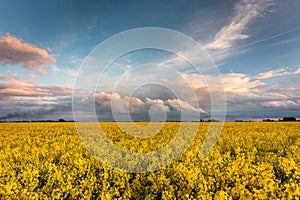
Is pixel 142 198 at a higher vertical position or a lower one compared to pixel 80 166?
lower

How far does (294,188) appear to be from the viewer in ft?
17.4

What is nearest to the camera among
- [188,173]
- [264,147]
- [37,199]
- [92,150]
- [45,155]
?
[37,199]

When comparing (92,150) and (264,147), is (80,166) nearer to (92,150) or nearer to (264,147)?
(92,150)

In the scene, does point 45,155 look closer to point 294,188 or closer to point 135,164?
point 135,164

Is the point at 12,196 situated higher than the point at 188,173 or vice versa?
the point at 188,173

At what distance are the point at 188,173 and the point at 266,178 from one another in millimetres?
1985

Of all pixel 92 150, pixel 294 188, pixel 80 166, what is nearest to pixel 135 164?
pixel 80 166

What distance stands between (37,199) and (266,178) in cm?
552

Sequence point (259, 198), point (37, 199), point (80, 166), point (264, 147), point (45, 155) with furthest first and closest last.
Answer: point (264, 147), point (45, 155), point (80, 166), point (37, 199), point (259, 198)

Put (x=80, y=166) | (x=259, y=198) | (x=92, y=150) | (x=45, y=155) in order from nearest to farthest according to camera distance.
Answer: (x=259, y=198) < (x=80, y=166) < (x=45, y=155) < (x=92, y=150)

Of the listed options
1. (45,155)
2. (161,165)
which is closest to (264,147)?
(161,165)

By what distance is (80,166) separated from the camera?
29.8 feet

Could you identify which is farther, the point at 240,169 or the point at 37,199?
the point at 240,169

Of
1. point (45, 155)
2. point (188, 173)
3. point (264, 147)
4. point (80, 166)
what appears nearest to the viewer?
point (188, 173)
